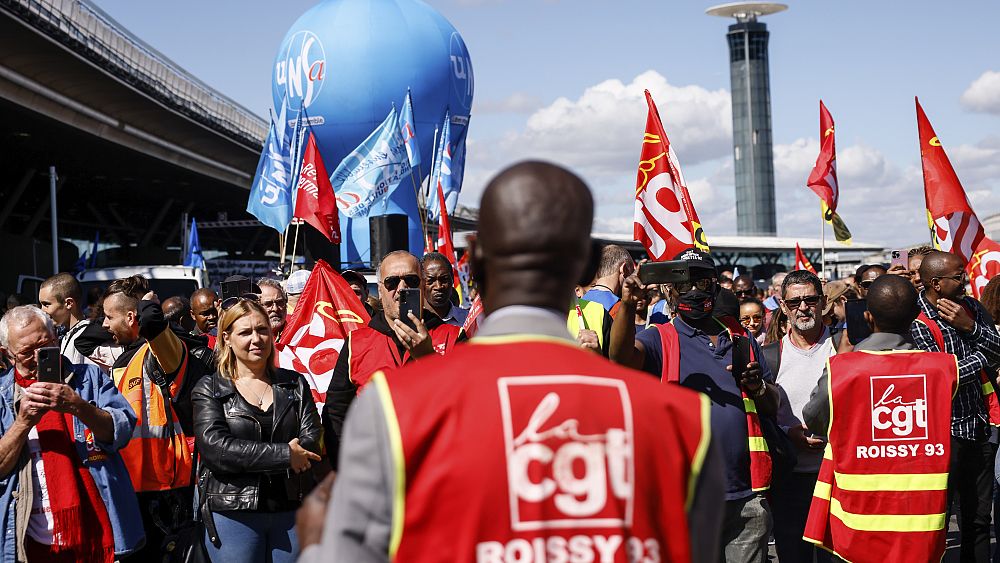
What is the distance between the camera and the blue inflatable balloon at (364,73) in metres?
27.8

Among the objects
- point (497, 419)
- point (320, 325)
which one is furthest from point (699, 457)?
point (320, 325)

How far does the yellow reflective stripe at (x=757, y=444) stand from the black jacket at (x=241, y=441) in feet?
7.03

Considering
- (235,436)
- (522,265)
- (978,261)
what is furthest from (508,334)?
(978,261)

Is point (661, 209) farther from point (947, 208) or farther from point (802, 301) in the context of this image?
point (947, 208)

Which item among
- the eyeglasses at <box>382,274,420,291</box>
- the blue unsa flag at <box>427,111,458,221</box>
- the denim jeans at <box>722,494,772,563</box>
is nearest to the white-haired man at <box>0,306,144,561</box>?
the eyeglasses at <box>382,274,420,291</box>

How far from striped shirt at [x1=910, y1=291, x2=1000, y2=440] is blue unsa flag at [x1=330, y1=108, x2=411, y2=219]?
13.8 metres

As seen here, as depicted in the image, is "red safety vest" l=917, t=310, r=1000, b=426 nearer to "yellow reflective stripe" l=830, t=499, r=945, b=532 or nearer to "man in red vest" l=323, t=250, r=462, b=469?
"yellow reflective stripe" l=830, t=499, r=945, b=532

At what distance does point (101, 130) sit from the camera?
1191 inches

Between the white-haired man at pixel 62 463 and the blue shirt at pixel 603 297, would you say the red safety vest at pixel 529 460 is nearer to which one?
the white-haired man at pixel 62 463

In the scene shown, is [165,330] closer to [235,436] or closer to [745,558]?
[235,436]

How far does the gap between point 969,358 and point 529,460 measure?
535cm

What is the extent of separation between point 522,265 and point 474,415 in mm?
305

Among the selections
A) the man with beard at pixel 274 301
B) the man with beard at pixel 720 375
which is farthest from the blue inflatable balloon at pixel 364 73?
the man with beard at pixel 720 375

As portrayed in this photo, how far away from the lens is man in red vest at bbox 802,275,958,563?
5.53m
